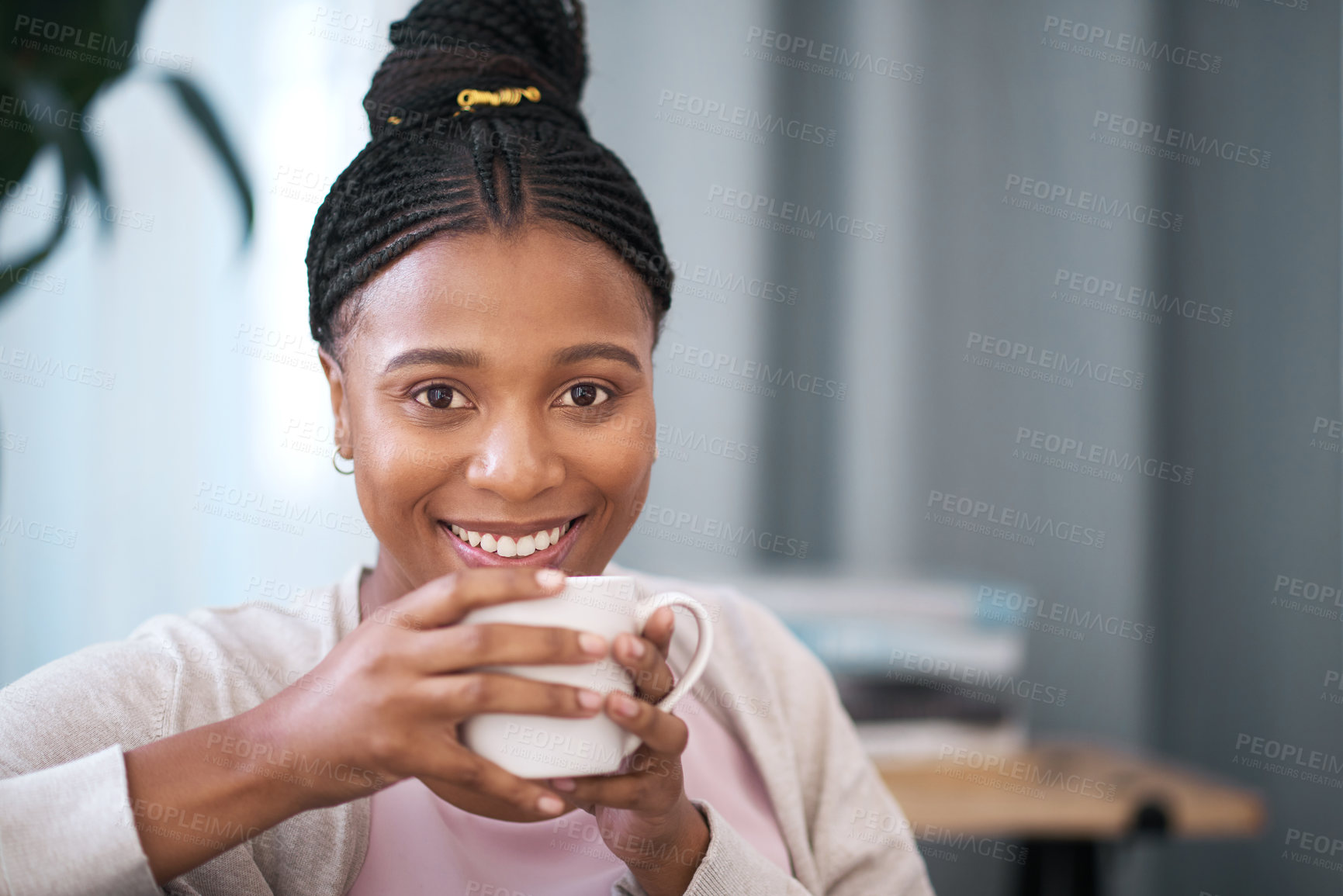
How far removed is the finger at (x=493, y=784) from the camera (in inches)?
22.7

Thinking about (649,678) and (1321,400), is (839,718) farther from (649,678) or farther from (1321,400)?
(1321,400)

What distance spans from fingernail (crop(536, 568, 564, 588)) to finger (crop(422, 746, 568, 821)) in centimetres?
11

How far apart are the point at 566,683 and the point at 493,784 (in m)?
0.07

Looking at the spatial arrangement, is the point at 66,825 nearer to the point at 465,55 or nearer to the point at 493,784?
the point at 493,784

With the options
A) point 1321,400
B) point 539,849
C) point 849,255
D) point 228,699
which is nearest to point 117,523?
point 228,699

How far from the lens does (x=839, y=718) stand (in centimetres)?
106

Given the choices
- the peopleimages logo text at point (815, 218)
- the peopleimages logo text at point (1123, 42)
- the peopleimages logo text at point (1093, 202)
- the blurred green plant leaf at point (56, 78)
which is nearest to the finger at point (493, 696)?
the blurred green plant leaf at point (56, 78)

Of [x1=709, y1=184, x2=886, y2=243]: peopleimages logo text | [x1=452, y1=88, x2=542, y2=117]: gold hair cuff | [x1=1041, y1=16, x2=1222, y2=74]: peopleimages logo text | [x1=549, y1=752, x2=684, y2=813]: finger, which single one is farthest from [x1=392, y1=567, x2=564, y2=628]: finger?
[x1=1041, y1=16, x2=1222, y2=74]: peopleimages logo text

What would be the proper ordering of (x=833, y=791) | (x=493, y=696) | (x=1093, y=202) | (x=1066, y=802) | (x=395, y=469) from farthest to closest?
(x=1093, y=202) < (x=1066, y=802) < (x=833, y=791) < (x=395, y=469) < (x=493, y=696)

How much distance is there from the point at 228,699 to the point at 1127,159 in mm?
2295

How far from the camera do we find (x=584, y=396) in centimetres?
82

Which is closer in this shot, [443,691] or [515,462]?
[443,691]

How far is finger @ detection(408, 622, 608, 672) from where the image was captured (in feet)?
1.85

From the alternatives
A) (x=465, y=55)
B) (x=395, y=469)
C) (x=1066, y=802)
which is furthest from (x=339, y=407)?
(x=1066, y=802)
